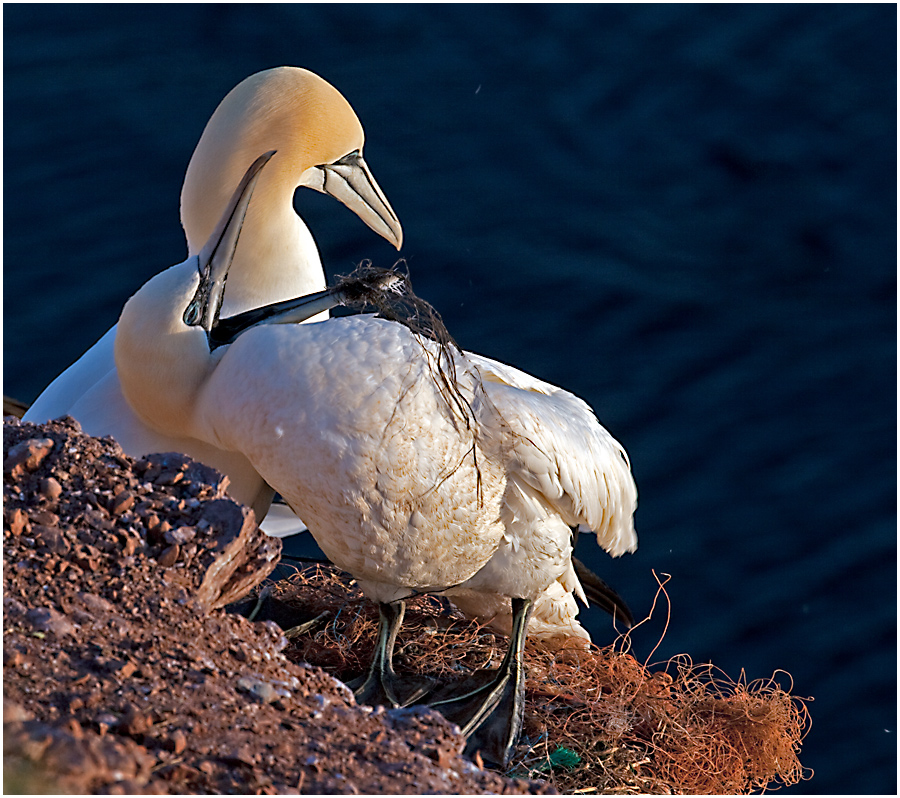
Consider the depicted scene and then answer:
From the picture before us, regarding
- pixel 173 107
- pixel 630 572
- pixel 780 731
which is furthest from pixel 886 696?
pixel 173 107

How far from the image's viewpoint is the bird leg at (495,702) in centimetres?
381

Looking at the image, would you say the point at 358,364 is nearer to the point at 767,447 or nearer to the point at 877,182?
the point at 767,447

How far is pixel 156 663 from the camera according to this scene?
89.0 inches

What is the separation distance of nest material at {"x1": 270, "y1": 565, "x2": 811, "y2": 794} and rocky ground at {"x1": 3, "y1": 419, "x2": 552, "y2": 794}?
4.16 feet

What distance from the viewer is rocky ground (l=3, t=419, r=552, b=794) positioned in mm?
2033

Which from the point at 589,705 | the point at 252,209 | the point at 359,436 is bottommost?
the point at 589,705

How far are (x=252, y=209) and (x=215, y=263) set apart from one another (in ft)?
2.93

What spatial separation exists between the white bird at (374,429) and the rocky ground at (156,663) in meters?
0.53

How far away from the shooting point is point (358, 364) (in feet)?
10.6

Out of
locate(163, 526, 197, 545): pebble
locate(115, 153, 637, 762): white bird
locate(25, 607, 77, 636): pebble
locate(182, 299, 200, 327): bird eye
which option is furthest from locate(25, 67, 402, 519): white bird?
locate(25, 607, 77, 636): pebble

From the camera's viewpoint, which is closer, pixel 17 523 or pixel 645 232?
pixel 17 523

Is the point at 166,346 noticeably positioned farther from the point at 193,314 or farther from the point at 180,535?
the point at 180,535

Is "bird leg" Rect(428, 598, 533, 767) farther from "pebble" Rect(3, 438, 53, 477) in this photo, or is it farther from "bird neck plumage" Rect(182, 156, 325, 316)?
"pebble" Rect(3, 438, 53, 477)

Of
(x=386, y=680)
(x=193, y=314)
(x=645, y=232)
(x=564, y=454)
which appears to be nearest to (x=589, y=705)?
(x=386, y=680)
